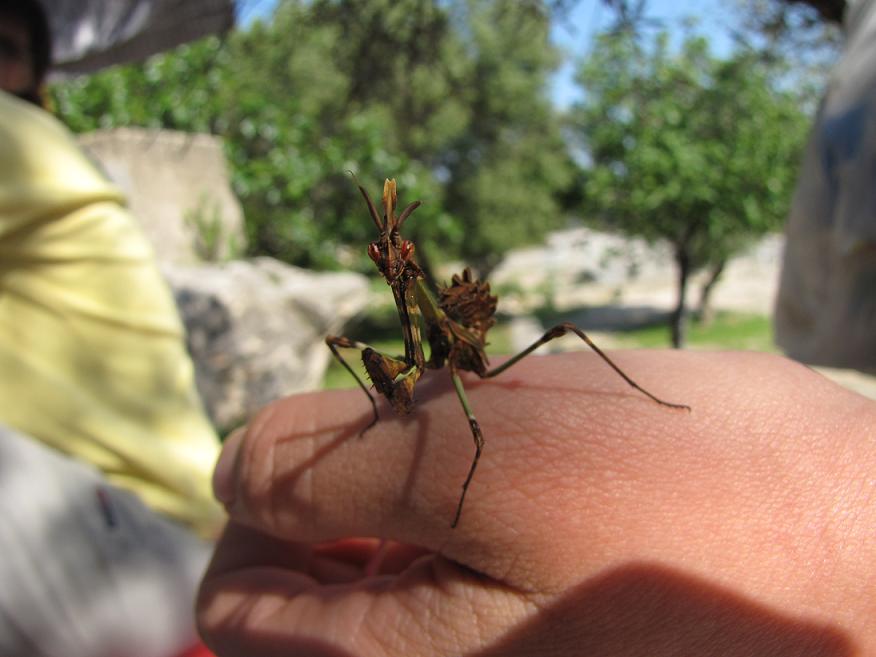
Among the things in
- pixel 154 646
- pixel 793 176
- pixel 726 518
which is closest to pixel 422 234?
pixel 793 176

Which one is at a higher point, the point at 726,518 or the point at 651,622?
the point at 726,518

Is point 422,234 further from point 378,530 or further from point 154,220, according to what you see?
point 378,530

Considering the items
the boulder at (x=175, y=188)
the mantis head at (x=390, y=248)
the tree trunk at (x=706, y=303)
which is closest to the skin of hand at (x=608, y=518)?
the mantis head at (x=390, y=248)

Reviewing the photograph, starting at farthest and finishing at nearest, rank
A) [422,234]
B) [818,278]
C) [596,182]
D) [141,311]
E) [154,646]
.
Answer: [422,234] → [596,182] → [818,278] → [141,311] → [154,646]

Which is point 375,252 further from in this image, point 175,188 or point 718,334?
point 718,334

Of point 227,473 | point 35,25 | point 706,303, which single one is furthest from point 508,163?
point 227,473

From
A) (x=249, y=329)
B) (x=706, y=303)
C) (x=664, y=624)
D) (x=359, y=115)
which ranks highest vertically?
(x=359, y=115)
